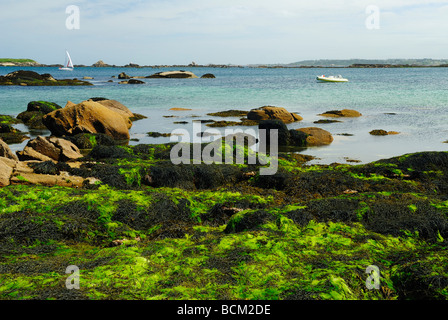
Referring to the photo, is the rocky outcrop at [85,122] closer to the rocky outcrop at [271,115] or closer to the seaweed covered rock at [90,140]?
the seaweed covered rock at [90,140]

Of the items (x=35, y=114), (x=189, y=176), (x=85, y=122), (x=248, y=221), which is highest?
(x=35, y=114)

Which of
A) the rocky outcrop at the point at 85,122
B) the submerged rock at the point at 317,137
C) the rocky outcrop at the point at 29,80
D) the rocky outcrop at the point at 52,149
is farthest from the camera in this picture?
the rocky outcrop at the point at 29,80

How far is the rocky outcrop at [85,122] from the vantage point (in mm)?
15805

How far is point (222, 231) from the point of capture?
18.3 ft

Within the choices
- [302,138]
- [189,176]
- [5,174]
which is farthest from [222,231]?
[302,138]

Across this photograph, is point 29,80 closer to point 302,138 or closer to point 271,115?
point 271,115

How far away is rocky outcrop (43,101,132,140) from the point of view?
15.8m

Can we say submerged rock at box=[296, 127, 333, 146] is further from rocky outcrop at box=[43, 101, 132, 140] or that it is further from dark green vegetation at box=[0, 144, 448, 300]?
rocky outcrop at box=[43, 101, 132, 140]

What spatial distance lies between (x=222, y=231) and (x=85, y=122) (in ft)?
39.4

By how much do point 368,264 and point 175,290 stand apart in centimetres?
200

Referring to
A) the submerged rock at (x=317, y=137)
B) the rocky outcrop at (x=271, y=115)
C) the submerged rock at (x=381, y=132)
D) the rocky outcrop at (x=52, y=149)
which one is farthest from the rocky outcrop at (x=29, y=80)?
the submerged rock at (x=381, y=132)

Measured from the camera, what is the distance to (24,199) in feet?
20.9

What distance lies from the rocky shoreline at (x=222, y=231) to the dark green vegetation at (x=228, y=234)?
0.06 ft
